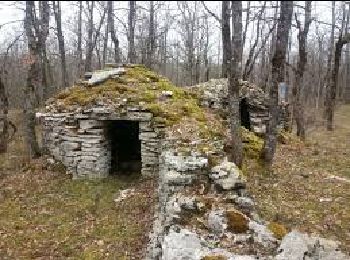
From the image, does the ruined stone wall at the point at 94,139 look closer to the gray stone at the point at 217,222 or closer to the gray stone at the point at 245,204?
the gray stone at the point at 245,204

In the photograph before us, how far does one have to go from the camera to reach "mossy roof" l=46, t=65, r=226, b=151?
992 centimetres

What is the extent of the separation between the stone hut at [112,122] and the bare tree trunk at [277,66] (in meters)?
1.28

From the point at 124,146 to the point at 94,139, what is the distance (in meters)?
2.09

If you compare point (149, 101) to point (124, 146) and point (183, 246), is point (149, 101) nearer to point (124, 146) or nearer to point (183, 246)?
point (124, 146)

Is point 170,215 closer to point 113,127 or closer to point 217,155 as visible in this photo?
point 217,155

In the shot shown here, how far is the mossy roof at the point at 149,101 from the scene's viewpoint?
9.92 m


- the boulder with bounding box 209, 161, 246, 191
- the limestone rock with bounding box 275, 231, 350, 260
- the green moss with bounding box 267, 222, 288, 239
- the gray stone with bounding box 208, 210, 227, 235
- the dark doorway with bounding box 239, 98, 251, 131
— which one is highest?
the dark doorway with bounding box 239, 98, 251, 131

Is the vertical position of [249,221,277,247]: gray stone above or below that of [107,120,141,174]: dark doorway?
below

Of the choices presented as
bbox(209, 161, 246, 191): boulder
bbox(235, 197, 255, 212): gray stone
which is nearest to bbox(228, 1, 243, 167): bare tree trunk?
bbox(209, 161, 246, 191): boulder

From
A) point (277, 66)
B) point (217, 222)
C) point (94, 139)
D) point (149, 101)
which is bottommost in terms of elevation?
point (217, 222)

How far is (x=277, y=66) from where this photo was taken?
9.38 metres

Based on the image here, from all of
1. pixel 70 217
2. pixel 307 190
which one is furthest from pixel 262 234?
pixel 70 217

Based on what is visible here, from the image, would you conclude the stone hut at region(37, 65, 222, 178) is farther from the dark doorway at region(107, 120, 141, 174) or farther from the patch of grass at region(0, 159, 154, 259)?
the patch of grass at region(0, 159, 154, 259)

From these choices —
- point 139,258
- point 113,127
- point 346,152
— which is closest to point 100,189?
point 113,127
